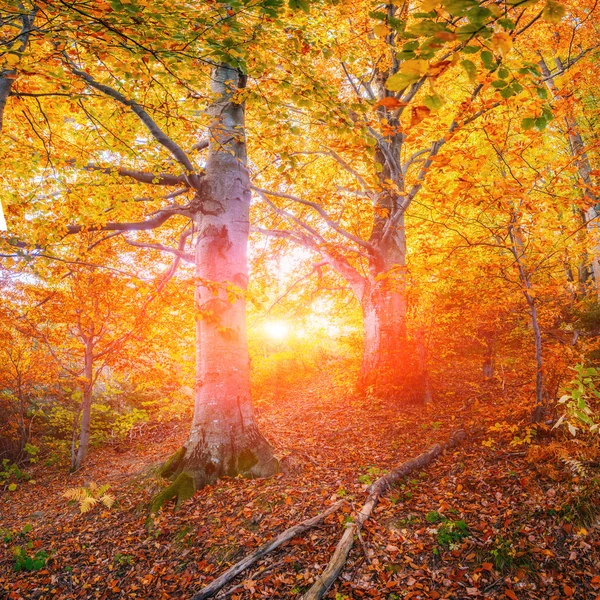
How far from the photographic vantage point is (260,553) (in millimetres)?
3654

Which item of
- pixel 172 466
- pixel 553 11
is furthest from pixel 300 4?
pixel 172 466

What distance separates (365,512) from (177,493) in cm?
→ 253

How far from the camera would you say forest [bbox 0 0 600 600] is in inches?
125

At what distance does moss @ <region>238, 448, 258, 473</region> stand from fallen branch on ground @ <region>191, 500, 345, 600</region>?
1.40 metres

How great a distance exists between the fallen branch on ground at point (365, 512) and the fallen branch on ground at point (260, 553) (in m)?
0.38

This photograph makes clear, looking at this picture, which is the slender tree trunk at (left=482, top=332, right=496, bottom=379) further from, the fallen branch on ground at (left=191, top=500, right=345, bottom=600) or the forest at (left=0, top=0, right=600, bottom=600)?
the fallen branch on ground at (left=191, top=500, right=345, bottom=600)

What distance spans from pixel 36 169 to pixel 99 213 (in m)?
1.09

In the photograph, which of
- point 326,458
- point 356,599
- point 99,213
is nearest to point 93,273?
point 99,213

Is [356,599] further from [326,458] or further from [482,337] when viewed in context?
[482,337]

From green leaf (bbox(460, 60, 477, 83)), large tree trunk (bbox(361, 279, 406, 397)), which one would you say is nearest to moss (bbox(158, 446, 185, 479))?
large tree trunk (bbox(361, 279, 406, 397))

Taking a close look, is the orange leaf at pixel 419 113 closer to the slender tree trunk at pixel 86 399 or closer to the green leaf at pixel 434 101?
the green leaf at pixel 434 101

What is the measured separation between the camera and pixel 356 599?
3.09m

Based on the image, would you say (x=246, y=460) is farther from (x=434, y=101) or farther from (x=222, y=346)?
(x=434, y=101)

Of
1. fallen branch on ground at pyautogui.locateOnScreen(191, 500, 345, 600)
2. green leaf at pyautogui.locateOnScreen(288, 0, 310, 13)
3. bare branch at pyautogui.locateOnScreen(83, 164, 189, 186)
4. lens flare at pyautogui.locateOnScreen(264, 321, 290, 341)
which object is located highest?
bare branch at pyautogui.locateOnScreen(83, 164, 189, 186)
